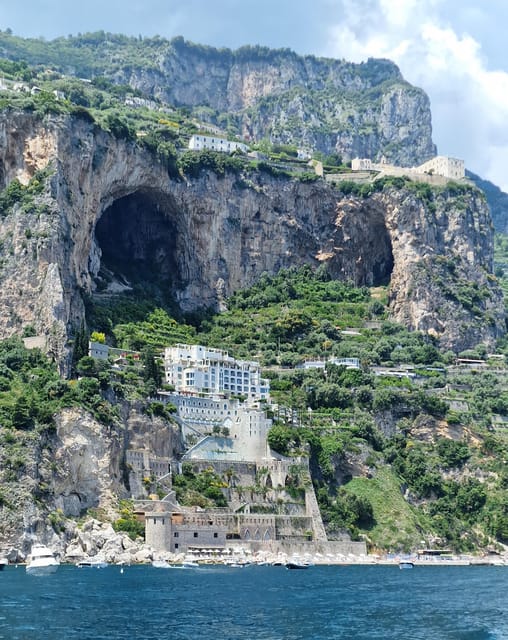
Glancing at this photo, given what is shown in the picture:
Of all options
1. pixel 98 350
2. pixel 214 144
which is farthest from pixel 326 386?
pixel 214 144

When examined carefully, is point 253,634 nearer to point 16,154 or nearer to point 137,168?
point 16,154

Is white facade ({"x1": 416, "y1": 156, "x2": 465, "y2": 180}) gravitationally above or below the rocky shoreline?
above

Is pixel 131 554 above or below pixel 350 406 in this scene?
below

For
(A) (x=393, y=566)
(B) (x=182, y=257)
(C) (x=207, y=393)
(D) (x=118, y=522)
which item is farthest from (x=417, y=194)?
(D) (x=118, y=522)

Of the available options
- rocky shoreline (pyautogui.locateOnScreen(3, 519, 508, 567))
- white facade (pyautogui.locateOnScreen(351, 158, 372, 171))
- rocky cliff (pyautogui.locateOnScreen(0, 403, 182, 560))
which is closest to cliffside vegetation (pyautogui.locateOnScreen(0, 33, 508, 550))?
rocky cliff (pyautogui.locateOnScreen(0, 403, 182, 560))

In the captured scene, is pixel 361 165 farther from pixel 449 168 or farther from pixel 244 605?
pixel 244 605

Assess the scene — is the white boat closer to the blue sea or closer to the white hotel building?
the blue sea
